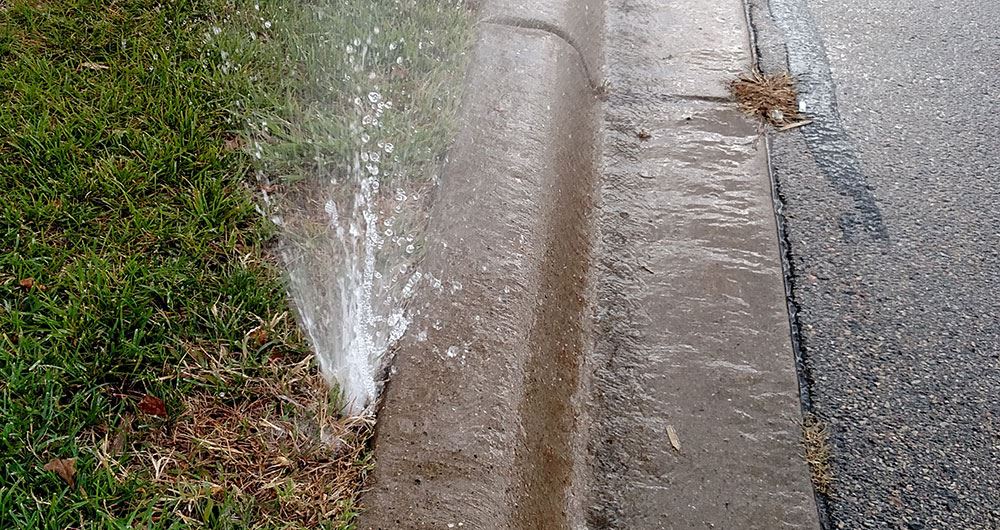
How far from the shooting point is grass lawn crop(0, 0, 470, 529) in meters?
1.60

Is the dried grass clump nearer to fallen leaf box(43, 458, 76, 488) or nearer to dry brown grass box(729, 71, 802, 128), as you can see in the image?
fallen leaf box(43, 458, 76, 488)

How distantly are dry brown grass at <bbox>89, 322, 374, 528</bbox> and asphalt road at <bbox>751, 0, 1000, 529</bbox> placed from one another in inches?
44.4

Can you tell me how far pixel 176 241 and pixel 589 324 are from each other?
113 centimetres

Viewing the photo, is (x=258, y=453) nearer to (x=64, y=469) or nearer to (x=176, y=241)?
(x=64, y=469)

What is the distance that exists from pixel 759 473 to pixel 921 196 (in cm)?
133

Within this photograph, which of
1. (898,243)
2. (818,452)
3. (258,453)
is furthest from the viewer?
(898,243)

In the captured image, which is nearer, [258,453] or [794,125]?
[258,453]

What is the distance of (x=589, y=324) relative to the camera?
7.32 ft

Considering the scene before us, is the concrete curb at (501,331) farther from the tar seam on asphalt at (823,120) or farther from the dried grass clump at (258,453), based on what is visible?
the tar seam on asphalt at (823,120)

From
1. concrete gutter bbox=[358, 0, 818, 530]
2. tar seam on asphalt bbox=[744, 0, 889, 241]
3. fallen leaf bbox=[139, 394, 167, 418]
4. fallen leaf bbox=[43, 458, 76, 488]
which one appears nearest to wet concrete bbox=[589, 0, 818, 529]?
concrete gutter bbox=[358, 0, 818, 530]

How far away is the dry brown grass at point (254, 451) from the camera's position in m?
1.58

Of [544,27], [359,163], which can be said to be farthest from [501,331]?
[544,27]

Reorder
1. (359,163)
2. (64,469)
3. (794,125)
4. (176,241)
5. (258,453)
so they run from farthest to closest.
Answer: (794,125) → (359,163) → (176,241) → (258,453) → (64,469)

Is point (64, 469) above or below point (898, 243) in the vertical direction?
below
